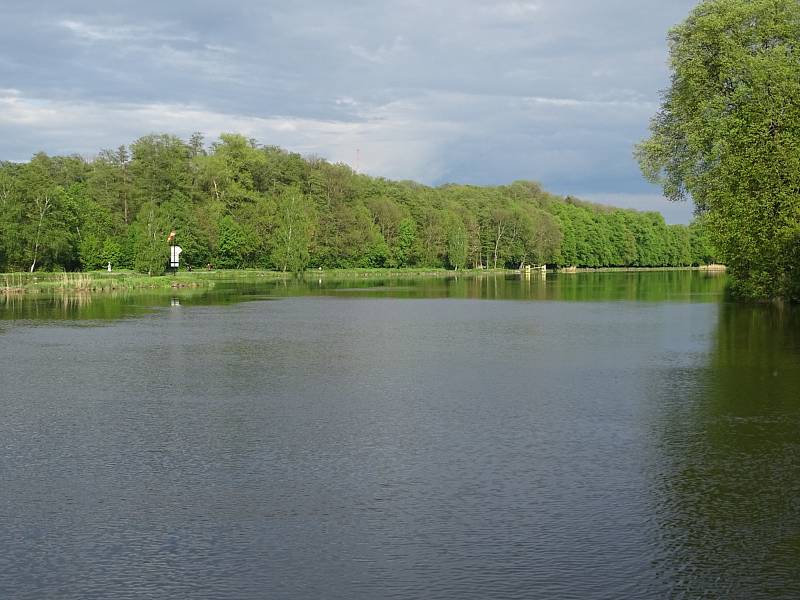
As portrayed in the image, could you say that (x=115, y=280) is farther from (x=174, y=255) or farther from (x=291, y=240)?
(x=291, y=240)

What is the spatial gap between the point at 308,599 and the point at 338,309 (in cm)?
4036

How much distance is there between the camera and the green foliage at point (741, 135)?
4162 cm

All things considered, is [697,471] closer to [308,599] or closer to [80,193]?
[308,599]

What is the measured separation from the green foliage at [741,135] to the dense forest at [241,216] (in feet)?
180

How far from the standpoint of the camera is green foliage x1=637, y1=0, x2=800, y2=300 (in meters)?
41.6

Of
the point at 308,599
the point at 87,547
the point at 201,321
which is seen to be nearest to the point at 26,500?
the point at 87,547

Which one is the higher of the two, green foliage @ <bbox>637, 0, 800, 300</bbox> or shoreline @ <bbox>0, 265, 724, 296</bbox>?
green foliage @ <bbox>637, 0, 800, 300</bbox>

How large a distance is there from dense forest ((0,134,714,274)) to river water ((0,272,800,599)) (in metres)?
61.2

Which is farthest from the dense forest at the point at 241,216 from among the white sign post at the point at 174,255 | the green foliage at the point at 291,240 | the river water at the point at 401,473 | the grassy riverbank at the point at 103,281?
the river water at the point at 401,473

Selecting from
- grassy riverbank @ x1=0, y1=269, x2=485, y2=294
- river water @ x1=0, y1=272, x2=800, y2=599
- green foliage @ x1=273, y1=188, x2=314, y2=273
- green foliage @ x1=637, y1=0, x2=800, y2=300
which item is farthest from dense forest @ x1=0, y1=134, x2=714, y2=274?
river water @ x1=0, y1=272, x2=800, y2=599

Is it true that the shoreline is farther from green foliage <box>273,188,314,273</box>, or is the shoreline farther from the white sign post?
the white sign post

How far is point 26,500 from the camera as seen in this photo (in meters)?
11.0

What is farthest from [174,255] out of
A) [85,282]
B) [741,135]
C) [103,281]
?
[741,135]

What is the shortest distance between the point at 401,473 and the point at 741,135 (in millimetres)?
35686
